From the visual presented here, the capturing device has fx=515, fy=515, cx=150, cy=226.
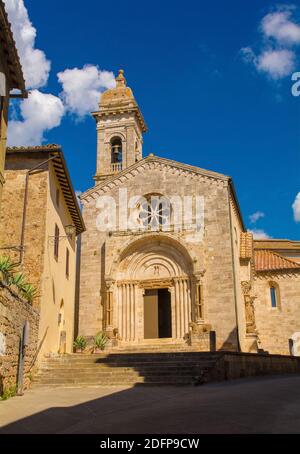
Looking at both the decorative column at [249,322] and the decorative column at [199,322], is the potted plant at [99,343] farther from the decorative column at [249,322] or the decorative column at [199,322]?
the decorative column at [249,322]

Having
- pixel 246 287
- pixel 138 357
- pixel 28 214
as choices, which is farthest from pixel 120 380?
pixel 246 287

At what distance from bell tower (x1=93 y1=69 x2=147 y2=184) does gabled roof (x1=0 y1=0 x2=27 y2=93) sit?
22.4 m

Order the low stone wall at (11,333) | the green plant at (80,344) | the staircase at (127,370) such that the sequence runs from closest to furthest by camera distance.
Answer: the low stone wall at (11,333) < the staircase at (127,370) < the green plant at (80,344)

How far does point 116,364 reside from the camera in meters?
18.3

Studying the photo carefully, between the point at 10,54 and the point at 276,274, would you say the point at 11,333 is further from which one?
the point at 276,274

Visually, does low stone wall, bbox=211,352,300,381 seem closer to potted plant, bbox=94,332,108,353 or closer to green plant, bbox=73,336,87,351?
potted plant, bbox=94,332,108,353

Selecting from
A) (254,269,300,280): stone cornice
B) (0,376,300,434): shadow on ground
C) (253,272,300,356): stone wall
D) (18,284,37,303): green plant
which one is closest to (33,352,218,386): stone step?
(18,284,37,303): green plant

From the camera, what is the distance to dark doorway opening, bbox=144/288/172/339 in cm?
2683

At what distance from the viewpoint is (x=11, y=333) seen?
13664 millimetres

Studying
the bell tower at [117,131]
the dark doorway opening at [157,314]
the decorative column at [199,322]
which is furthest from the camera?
the bell tower at [117,131]

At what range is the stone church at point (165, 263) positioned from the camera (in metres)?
25.8

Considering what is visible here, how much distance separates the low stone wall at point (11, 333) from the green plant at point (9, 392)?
0.07m

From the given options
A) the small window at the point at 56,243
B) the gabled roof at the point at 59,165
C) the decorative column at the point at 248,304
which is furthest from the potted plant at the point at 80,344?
the decorative column at the point at 248,304
